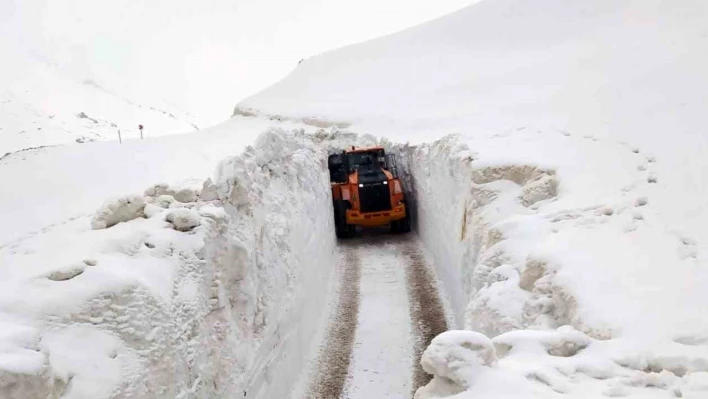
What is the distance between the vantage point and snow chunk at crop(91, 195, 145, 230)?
7.49m

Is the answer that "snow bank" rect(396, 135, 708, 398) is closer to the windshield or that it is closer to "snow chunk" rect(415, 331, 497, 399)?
"snow chunk" rect(415, 331, 497, 399)

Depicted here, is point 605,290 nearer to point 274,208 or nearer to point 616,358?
point 616,358

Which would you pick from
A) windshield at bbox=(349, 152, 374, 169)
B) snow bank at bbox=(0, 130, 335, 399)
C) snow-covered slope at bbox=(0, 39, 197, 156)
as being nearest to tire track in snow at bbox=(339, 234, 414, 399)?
snow bank at bbox=(0, 130, 335, 399)

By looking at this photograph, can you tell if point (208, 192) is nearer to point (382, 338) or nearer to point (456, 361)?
point (382, 338)

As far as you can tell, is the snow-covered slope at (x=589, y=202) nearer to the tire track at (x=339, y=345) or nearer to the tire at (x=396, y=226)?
the tire at (x=396, y=226)

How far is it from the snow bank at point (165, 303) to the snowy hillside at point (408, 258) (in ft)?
0.09

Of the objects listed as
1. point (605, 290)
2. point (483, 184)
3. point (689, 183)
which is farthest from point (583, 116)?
point (605, 290)

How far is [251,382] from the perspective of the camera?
26.9 ft

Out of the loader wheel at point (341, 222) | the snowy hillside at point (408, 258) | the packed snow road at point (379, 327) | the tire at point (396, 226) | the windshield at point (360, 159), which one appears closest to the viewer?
the snowy hillside at point (408, 258)

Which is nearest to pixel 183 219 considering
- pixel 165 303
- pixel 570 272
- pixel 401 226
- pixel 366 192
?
pixel 165 303

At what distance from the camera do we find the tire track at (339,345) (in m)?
10.1

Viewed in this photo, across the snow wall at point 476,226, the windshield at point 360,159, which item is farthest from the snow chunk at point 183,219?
the windshield at point 360,159

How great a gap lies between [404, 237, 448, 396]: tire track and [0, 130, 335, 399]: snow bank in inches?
85.6

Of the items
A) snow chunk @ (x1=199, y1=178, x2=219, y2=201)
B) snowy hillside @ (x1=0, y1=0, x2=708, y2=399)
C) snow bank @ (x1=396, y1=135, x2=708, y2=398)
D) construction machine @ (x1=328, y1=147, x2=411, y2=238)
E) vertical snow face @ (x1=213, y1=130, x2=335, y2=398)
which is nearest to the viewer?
snow bank @ (x1=396, y1=135, x2=708, y2=398)
